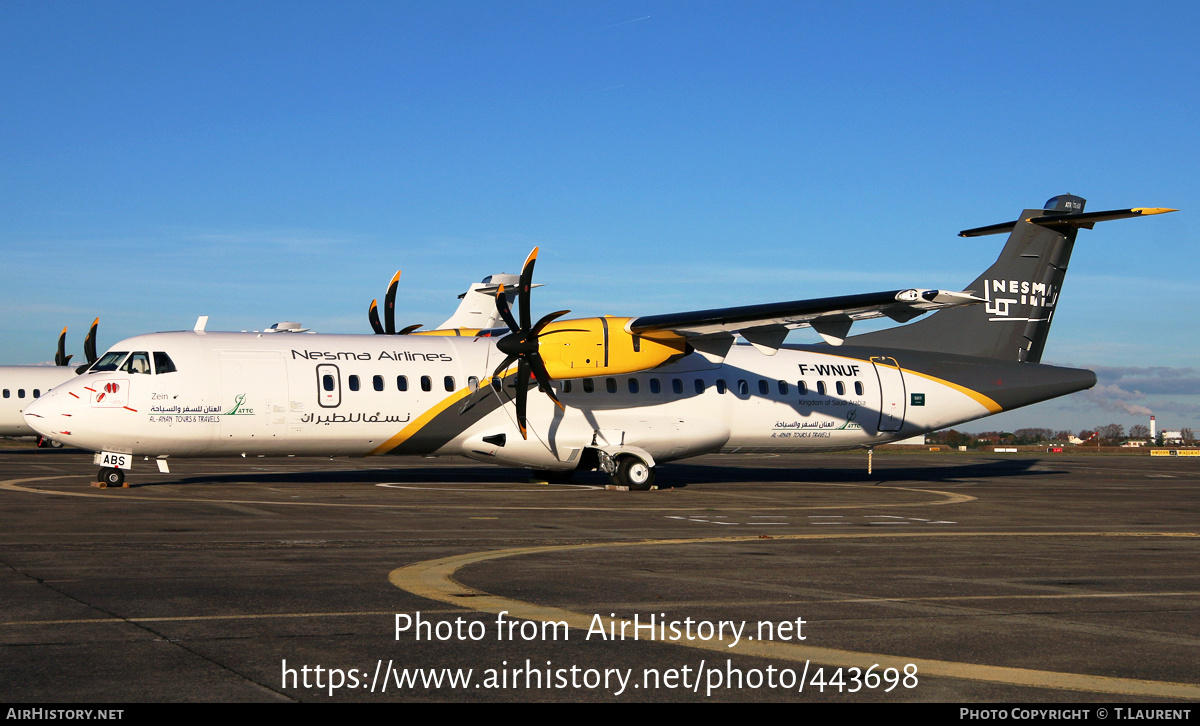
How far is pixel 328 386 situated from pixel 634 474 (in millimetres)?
7720

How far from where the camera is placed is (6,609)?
864 centimetres

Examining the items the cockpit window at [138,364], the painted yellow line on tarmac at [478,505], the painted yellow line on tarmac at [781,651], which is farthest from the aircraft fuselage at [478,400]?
the painted yellow line on tarmac at [781,651]

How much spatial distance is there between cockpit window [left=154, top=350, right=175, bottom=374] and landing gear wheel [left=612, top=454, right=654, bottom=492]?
35.3 ft

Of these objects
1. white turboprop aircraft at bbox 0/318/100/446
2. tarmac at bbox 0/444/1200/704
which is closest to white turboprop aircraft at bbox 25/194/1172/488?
tarmac at bbox 0/444/1200/704

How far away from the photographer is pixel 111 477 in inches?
936

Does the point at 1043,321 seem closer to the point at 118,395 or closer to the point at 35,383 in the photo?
the point at 118,395

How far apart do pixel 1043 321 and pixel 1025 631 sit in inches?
1009

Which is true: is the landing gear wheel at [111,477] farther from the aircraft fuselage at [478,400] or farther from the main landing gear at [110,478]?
the aircraft fuselage at [478,400]

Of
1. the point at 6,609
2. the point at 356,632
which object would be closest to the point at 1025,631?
the point at 356,632

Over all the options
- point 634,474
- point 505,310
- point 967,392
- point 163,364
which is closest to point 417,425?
point 505,310

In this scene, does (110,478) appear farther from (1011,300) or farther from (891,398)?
(1011,300)

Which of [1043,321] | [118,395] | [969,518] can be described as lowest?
[969,518]

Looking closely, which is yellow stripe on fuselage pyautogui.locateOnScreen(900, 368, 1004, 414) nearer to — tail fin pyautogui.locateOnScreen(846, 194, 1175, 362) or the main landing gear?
tail fin pyautogui.locateOnScreen(846, 194, 1175, 362)
